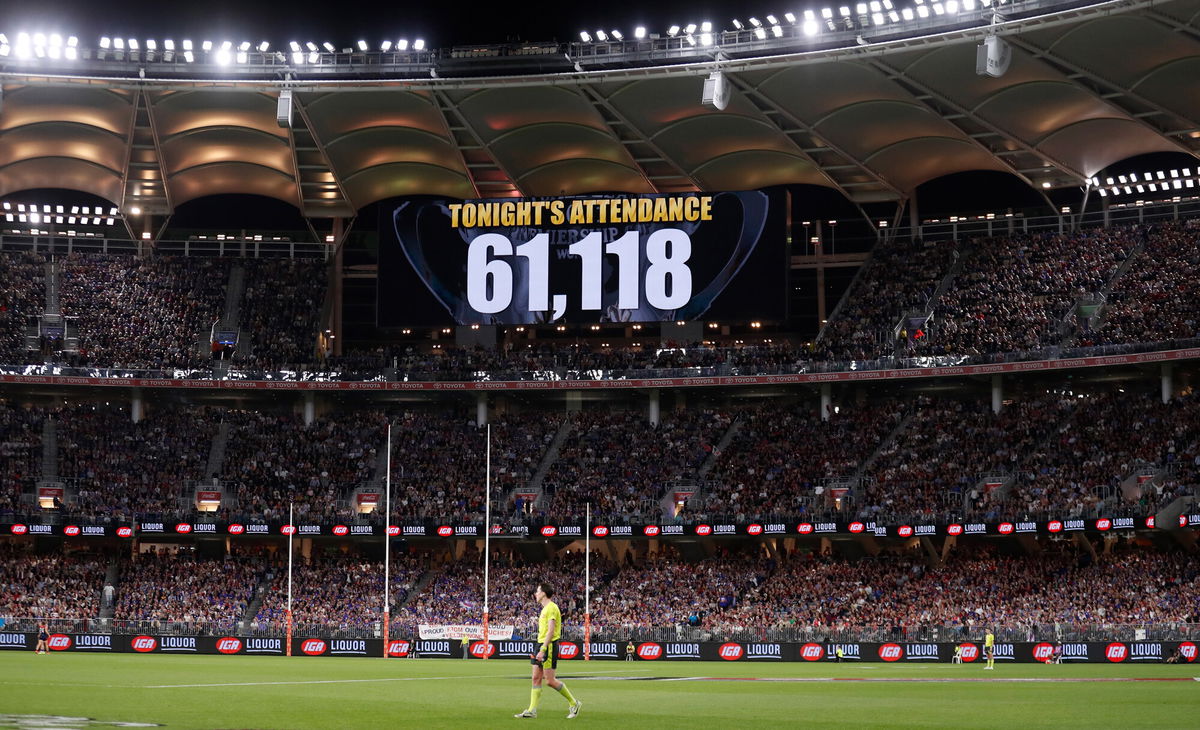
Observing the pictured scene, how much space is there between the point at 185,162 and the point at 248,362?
11.2m

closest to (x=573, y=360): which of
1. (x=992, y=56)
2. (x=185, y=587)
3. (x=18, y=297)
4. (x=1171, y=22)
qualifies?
(x=185, y=587)

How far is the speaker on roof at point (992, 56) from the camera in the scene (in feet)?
180

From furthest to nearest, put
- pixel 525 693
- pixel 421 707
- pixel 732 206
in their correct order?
pixel 732 206 → pixel 525 693 → pixel 421 707

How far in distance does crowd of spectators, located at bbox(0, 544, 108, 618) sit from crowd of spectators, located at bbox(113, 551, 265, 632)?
1297 millimetres

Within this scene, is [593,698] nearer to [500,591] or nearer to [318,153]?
[500,591]

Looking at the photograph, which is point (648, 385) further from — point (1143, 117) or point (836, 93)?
point (1143, 117)

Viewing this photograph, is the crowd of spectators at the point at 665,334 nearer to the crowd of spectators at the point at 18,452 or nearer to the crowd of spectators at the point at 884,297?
the crowd of spectators at the point at 884,297

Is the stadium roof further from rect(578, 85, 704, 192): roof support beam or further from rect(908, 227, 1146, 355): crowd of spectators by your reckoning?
rect(908, 227, 1146, 355): crowd of spectators

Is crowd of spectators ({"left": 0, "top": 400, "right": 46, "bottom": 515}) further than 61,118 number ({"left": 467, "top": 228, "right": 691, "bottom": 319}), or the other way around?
61,118 number ({"left": 467, "top": 228, "right": 691, "bottom": 319})

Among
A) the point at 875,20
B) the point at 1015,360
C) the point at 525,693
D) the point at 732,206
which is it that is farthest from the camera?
the point at 732,206

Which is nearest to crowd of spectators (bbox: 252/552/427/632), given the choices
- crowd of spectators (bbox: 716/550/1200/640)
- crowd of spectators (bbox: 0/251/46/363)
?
crowd of spectators (bbox: 716/550/1200/640)

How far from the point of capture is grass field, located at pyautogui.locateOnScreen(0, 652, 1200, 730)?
19438 mm

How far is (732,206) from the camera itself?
232 ft

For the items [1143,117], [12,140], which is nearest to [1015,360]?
[1143,117]
